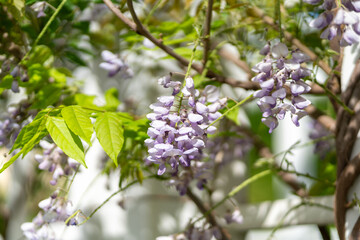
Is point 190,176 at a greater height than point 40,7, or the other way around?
point 40,7

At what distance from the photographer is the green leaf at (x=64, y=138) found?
58 cm

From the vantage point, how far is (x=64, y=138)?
1.96 feet

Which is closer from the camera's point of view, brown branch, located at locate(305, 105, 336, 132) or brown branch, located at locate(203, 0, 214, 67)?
brown branch, located at locate(203, 0, 214, 67)

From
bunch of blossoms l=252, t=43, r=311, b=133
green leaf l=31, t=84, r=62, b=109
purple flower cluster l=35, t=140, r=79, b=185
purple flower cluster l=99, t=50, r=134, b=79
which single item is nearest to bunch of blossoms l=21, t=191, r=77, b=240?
purple flower cluster l=35, t=140, r=79, b=185

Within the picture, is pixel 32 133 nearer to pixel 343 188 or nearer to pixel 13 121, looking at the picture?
pixel 13 121

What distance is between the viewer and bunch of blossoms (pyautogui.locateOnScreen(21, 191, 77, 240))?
30.2 inches

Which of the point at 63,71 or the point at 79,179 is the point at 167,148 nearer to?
the point at 63,71

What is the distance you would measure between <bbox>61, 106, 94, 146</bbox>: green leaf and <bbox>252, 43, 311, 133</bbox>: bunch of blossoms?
206 mm

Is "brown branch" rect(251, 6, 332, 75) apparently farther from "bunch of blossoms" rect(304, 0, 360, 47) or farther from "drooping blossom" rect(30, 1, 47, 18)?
"drooping blossom" rect(30, 1, 47, 18)

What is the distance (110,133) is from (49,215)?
0.98ft

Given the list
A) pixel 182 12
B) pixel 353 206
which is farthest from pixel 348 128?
pixel 182 12

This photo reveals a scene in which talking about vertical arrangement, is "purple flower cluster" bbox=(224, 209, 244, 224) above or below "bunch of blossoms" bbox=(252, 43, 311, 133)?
below

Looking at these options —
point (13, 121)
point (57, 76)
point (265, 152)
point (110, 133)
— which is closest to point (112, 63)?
point (57, 76)

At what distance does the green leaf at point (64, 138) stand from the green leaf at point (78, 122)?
0.01 metres
